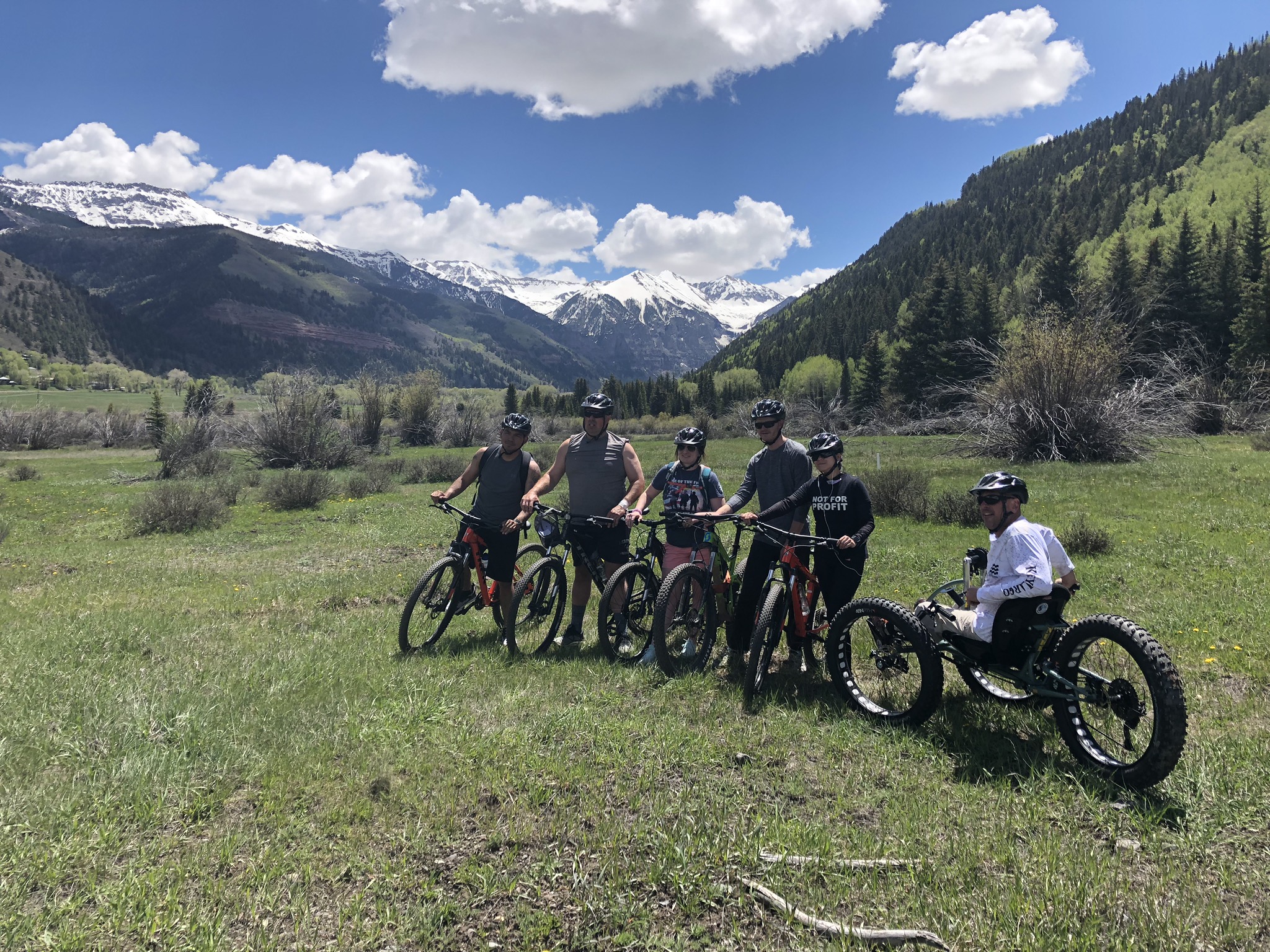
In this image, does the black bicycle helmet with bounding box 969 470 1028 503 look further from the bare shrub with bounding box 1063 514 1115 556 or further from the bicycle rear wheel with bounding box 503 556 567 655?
the bare shrub with bounding box 1063 514 1115 556

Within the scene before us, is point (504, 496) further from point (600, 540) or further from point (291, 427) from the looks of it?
point (291, 427)

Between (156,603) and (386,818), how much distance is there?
764cm

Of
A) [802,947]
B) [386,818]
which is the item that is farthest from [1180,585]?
[386,818]

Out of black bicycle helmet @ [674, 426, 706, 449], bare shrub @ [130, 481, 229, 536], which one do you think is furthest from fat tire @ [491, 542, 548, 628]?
bare shrub @ [130, 481, 229, 536]

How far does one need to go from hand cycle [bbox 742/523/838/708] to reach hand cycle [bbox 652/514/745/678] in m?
0.56

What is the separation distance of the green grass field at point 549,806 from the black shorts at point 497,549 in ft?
2.92

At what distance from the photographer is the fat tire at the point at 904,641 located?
14.6 ft

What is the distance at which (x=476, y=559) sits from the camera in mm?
6770

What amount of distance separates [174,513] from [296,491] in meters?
4.75

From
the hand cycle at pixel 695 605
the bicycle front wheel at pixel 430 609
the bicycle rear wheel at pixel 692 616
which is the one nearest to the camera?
the hand cycle at pixel 695 605

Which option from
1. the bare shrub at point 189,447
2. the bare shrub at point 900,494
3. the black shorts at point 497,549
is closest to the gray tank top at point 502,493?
the black shorts at point 497,549

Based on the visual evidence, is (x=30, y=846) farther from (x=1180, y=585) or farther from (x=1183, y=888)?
(x=1180, y=585)

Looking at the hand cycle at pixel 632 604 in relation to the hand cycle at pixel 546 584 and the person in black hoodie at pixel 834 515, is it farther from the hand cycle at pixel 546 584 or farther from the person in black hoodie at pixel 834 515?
the person in black hoodie at pixel 834 515

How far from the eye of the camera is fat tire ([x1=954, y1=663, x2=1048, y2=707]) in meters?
4.39
